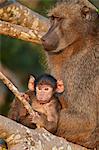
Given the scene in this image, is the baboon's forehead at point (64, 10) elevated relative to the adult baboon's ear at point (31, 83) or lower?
elevated

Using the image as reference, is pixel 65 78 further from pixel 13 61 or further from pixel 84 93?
pixel 13 61

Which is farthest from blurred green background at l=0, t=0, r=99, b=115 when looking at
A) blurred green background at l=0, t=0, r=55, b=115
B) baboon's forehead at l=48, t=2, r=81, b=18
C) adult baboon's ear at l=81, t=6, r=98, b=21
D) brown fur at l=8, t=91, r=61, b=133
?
brown fur at l=8, t=91, r=61, b=133

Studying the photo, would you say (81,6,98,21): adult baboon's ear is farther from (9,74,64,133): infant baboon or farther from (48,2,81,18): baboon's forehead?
(9,74,64,133): infant baboon

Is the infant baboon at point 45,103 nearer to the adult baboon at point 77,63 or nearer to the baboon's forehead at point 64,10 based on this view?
the adult baboon at point 77,63

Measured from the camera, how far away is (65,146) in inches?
212

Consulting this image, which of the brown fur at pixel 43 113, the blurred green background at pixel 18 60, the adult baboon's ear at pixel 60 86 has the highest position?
the adult baboon's ear at pixel 60 86

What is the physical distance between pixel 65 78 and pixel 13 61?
604cm

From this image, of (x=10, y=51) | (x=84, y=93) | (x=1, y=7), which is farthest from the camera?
(x=10, y=51)

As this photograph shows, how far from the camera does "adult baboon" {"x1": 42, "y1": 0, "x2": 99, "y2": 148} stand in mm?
5754

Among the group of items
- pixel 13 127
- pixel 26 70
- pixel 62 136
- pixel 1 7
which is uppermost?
pixel 1 7

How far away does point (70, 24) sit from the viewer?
6.05 metres

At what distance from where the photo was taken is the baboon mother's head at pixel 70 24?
234 inches

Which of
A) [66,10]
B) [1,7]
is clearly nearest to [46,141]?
[66,10]

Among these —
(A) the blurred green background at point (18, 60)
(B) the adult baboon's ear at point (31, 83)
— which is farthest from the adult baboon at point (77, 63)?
(A) the blurred green background at point (18, 60)
